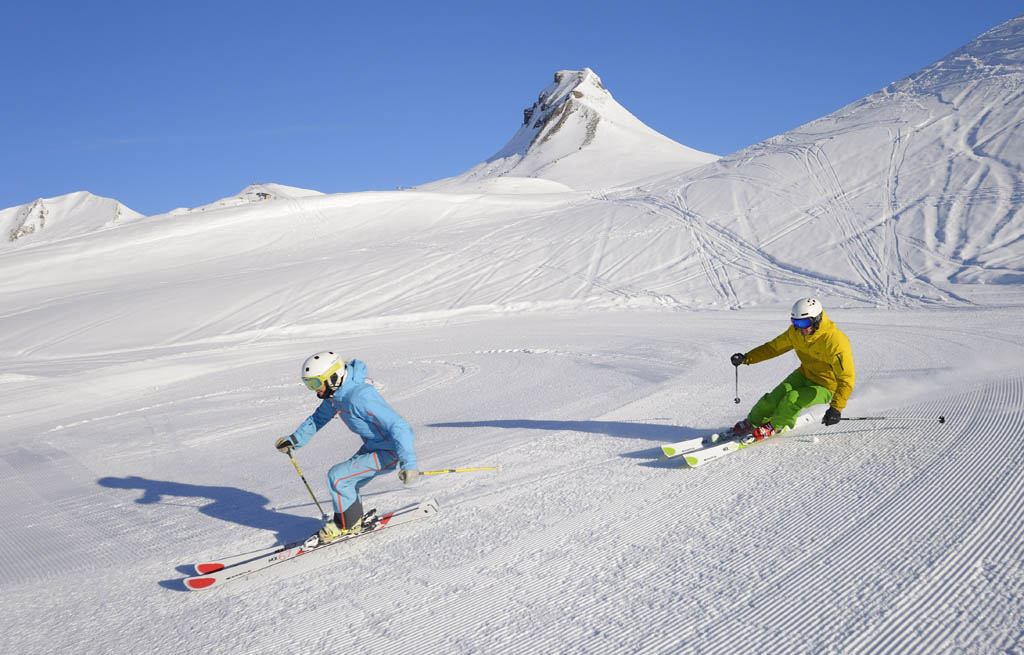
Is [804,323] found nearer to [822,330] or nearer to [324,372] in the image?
[822,330]

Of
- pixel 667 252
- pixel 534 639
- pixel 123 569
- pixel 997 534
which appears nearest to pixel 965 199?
pixel 667 252

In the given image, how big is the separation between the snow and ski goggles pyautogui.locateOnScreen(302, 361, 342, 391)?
122 cm

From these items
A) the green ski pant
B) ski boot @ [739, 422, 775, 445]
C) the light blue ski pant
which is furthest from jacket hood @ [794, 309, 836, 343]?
the light blue ski pant

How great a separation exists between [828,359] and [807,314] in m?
0.45

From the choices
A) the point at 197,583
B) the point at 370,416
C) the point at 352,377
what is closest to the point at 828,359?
the point at 370,416

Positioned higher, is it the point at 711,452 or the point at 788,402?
the point at 788,402

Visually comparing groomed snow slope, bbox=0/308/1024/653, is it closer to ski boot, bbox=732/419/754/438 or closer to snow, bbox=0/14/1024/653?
snow, bbox=0/14/1024/653

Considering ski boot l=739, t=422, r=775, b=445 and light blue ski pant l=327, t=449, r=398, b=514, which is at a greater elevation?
light blue ski pant l=327, t=449, r=398, b=514

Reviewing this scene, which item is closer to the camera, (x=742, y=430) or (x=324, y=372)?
(x=324, y=372)

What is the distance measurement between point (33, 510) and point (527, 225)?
22364mm

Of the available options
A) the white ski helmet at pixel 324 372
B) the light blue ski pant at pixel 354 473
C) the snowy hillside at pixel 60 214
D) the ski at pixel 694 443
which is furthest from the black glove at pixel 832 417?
the snowy hillside at pixel 60 214

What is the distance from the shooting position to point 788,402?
562 cm

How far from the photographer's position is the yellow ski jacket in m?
5.37

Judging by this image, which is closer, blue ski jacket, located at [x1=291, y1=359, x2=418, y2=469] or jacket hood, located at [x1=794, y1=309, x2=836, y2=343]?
blue ski jacket, located at [x1=291, y1=359, x2=418, y2=469]
